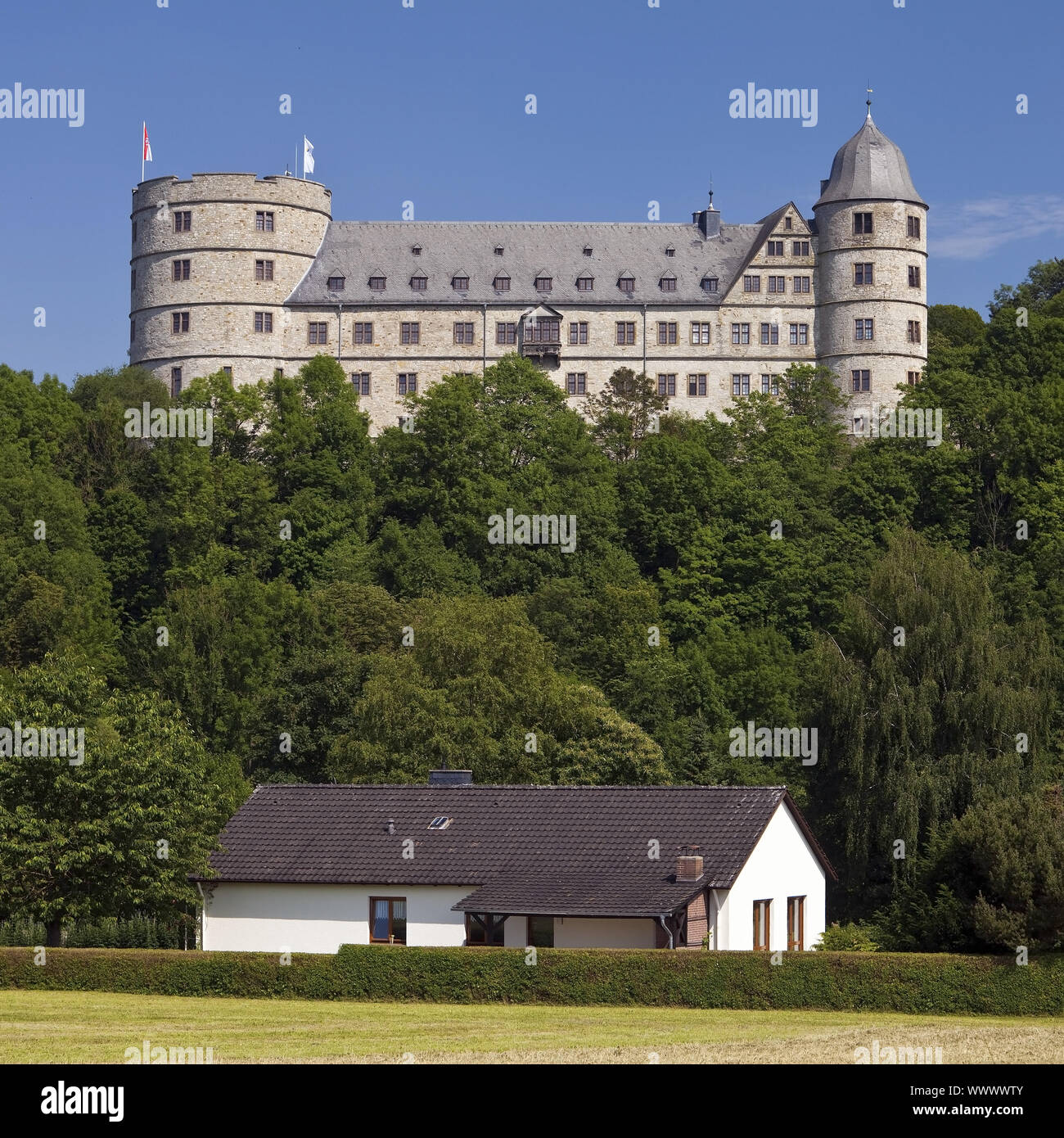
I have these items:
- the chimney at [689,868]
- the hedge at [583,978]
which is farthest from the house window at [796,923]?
the hedge at [583,978]

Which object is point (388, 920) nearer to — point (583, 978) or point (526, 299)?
point (583, 978)

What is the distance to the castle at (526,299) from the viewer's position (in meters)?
102

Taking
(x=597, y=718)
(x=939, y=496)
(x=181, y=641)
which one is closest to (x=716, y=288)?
(x=939, y=496)

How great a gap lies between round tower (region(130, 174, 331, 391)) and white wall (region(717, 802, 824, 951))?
64652mm

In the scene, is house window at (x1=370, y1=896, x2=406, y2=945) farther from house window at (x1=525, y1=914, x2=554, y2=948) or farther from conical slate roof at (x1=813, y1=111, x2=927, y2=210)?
conical slate roof at (x1=813, y1=111, x2=927, y2=210)

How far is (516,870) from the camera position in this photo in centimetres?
3959

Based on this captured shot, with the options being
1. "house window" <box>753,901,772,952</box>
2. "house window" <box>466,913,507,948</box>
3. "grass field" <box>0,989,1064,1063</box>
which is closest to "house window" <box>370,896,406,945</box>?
"house window" <box>466,913,507,948</box>

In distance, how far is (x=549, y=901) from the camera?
37.8 m

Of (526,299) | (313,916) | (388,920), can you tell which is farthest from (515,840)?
(526,299)

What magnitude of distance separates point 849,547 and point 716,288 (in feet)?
72.8

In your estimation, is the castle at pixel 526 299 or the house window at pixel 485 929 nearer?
the house window at pixel 485 929

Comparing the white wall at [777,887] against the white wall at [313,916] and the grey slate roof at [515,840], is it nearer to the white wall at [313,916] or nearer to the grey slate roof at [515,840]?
the grey slate roof at [515,840]

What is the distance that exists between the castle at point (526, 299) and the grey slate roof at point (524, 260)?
0.13m

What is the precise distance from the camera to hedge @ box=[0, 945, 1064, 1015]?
31.2 m
